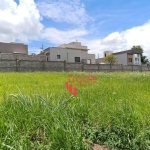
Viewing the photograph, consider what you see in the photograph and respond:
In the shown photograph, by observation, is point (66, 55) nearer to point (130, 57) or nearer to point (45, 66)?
point (45, 66)

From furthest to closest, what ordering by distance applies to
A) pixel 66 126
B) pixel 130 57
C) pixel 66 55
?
pixel 130 57 < pixel 66 55 < pixel 66 126

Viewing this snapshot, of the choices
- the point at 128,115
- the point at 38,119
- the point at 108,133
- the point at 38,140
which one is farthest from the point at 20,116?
the point at 128,115

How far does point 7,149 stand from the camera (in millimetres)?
1644

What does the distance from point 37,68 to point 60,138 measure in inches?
724

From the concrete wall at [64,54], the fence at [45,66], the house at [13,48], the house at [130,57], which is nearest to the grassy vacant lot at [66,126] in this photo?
the fence at [45,66]

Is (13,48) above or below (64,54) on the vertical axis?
above

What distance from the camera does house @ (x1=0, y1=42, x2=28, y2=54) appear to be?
3278cm

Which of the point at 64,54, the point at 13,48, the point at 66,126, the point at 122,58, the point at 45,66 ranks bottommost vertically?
the point at 66,126

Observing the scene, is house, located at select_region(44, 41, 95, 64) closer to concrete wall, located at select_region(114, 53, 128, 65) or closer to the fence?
the fence

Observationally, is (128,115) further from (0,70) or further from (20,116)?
(0,70)

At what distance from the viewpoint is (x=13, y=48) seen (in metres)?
33.8

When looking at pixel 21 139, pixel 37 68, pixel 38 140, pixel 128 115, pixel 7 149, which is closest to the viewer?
pixel 7 149

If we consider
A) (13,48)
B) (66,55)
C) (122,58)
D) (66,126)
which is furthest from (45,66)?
(122,58)

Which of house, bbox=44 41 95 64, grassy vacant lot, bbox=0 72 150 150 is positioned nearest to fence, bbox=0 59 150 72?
house, bbox=44 41 95 64
